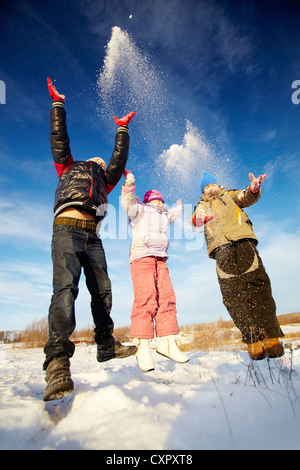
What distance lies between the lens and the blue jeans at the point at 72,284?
6.48ft

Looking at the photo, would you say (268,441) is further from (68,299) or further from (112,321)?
(112,321)

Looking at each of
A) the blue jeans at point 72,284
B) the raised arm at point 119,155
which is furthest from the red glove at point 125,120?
the blue jeans at point 72,284

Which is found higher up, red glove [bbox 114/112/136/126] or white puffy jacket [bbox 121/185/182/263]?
red glove [bbox 114/112/136/126]

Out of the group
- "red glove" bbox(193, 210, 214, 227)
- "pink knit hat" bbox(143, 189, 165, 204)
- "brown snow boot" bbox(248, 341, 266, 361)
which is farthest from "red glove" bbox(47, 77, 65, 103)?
"brown snow boot" bbox(248, 341, 266, 361)

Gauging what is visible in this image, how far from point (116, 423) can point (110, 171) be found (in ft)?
9.07

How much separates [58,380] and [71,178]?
2052 millimetres

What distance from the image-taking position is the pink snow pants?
2.72 metres

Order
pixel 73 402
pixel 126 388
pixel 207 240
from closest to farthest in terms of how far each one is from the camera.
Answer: pixel 73 402 < pixel 126 388 < pixel 207 240

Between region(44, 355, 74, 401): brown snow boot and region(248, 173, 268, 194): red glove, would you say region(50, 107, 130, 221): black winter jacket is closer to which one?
region(44, 355, 74, 401): brown snow boot

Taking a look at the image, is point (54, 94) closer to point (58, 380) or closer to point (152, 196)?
point (152, 196)

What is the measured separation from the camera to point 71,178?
2725 millimetres

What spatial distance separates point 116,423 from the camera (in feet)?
4.08
